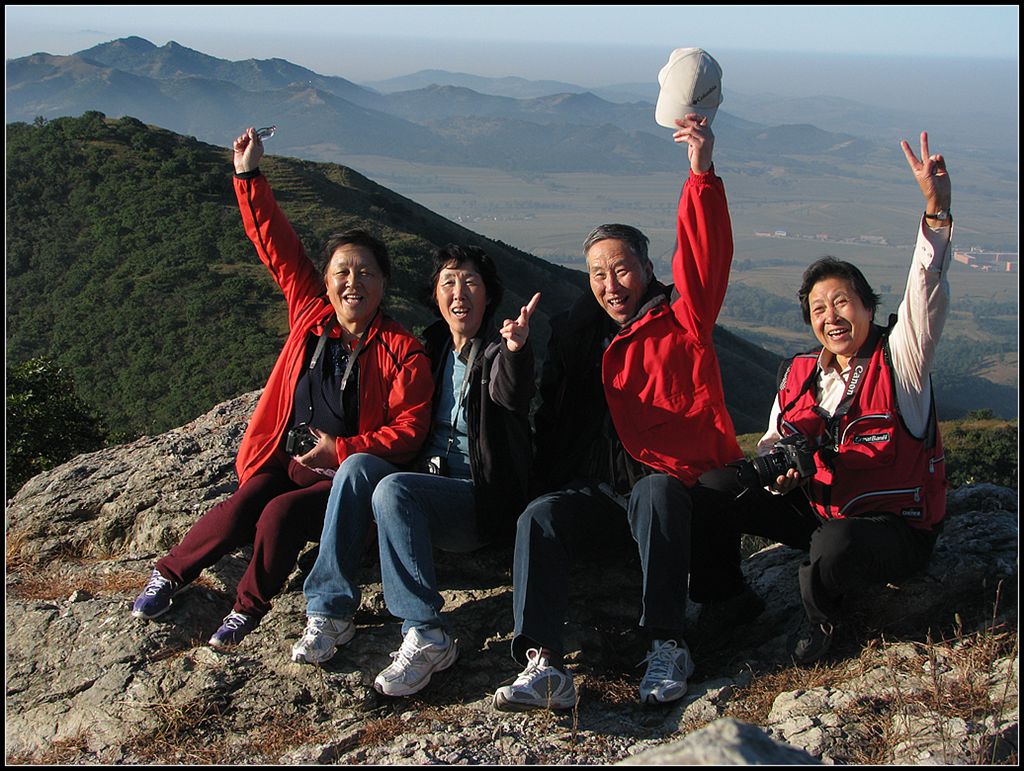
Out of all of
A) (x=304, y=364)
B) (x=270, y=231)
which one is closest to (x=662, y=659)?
(x=304, y=364)

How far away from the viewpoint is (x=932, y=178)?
13.1 feet

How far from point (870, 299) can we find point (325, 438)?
2770mm

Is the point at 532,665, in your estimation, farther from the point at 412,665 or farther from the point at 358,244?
the point at 358,244

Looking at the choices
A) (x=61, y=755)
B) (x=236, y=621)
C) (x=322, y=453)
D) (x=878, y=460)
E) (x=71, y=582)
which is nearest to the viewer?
(x=61, y=755)

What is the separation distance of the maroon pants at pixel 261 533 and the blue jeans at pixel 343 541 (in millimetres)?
Result: 211

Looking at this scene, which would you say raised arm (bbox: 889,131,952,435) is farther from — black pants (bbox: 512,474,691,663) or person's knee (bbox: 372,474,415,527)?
person's knee (bbox: 372,474,415,527)

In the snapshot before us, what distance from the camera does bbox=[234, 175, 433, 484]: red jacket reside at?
4.70 metres

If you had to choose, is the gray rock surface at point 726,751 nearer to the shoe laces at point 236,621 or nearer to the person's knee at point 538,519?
the person's knee at point 538,519

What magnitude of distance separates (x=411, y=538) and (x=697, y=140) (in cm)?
229

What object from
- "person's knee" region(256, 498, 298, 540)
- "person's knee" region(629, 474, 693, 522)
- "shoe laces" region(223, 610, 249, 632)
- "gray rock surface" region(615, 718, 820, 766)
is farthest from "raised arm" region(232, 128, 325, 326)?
"gray rock surface" region(615, 718, 820, 766)

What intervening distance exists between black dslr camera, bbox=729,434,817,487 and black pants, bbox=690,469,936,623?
117 millimetres

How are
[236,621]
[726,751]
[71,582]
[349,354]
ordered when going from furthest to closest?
[71,582], [349,354], [236,621], [726,751]

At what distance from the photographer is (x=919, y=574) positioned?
4578mm

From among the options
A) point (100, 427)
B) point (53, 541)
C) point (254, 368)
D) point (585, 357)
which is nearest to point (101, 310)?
point (254, 368)
